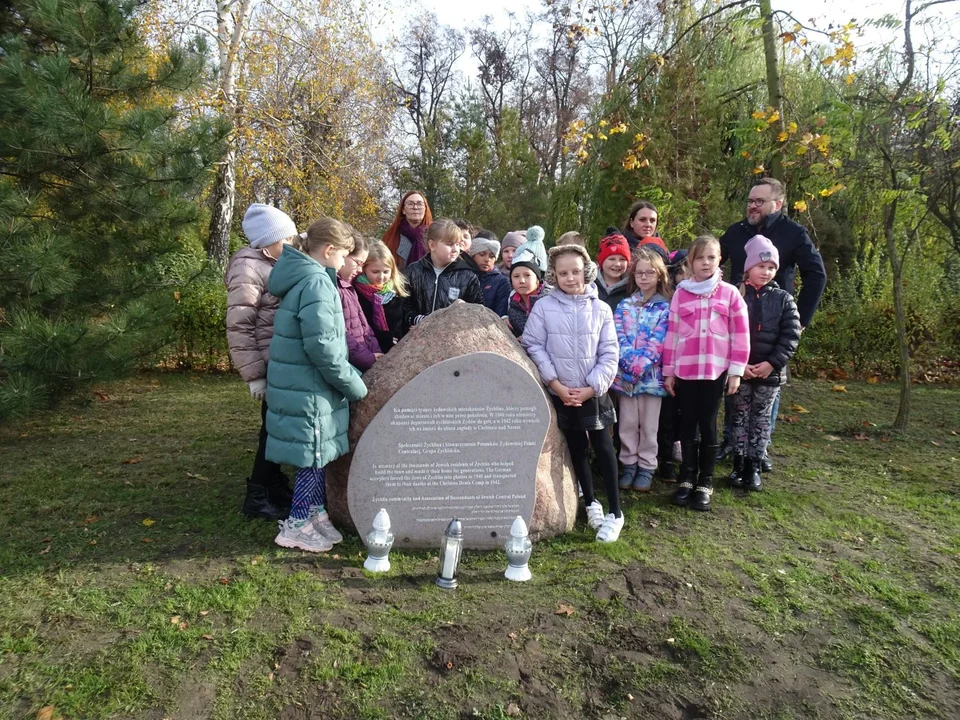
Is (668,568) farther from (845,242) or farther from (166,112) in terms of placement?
(845,242)

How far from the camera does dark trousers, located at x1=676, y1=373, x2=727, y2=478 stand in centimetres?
425

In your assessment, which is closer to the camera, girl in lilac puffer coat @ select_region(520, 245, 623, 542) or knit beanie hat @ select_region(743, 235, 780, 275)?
girl in lilac puffer coat @ select_region(520, 245, 623, 542)

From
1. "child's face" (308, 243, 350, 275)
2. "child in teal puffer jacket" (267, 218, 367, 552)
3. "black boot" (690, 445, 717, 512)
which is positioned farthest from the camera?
"black boot" (690, 445, 717, 512)

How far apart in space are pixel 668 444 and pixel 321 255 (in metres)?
2.83

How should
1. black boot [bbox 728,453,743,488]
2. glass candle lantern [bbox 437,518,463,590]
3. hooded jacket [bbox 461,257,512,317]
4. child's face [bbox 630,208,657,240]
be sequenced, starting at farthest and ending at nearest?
child's face [bbox 630,208,657,240] < black boot [bbox 728,453,743,488] < hooded jacket [bbox 461,257,512,317] < glass candle lantern [bbox 437,518,463,590]

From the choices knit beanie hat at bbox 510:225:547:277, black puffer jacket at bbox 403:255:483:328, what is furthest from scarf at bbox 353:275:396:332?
knit beanie hat at bbox 510:225:547:277

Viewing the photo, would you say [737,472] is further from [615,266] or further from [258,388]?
[258,388]

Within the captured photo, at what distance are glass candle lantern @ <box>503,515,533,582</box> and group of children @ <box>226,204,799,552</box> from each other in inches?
24.8

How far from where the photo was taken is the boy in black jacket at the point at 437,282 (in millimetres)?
4455

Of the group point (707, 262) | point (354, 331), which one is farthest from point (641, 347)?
point (354, 331)

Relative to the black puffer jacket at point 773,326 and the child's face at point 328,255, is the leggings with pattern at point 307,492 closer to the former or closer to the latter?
the child's face at point 328,255

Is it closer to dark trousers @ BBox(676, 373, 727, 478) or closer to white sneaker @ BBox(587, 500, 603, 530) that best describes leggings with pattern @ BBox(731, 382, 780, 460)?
dark trousers @ BBox(676, 373, 727, 478)

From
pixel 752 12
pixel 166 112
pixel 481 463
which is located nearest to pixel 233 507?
pixel 481 463

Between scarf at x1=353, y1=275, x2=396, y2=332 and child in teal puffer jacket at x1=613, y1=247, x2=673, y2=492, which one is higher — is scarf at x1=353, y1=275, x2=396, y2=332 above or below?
above
